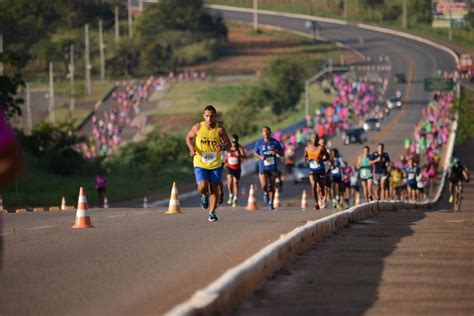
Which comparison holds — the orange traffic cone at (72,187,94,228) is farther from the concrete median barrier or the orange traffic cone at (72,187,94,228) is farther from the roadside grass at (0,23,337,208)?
the concrete median barrier

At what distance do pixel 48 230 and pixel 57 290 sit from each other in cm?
785

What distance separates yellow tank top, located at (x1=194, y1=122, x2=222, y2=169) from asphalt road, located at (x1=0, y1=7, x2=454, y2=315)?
816 mm

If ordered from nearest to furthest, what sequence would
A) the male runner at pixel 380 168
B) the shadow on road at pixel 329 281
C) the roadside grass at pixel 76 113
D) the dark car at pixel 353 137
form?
the shadow on road at pixel 329 281 < the male runner at pixel 380 168 < the dark car at pixel 353 137 < the roadside grass at pixel 76 113

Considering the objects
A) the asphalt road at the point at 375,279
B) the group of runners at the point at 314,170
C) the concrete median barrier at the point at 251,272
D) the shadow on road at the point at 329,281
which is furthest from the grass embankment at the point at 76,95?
the shadow on road at the point at 329,281

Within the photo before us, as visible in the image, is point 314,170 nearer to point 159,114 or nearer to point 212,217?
point 212,217

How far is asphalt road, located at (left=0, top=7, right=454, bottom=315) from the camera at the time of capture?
464 inches

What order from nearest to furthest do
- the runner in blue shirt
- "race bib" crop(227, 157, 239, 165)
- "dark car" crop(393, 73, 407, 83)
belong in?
the runner in blue shirt, "race bib" crop(227, 157, 239, 165), "dark car" crop(393, 73, 407, 83)

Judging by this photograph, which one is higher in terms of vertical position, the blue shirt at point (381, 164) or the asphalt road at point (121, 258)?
the asphalt road at point (121, 258)

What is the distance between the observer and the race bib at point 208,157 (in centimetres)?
2256

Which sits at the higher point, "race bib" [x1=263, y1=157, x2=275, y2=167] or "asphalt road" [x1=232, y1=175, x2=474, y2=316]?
"race bib" [x1=263, y1=157, x2=275, y2=167]

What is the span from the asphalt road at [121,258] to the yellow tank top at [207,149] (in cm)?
82

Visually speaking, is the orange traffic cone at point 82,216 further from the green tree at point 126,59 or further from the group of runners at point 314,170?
the green tree at point 126,59

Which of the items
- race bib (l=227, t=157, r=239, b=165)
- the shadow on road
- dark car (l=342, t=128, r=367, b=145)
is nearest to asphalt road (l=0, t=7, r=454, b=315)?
the shadow on road

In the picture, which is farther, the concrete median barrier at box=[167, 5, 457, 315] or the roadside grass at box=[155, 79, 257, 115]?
the roadside grass at box=[155, 79, 257, 115]
